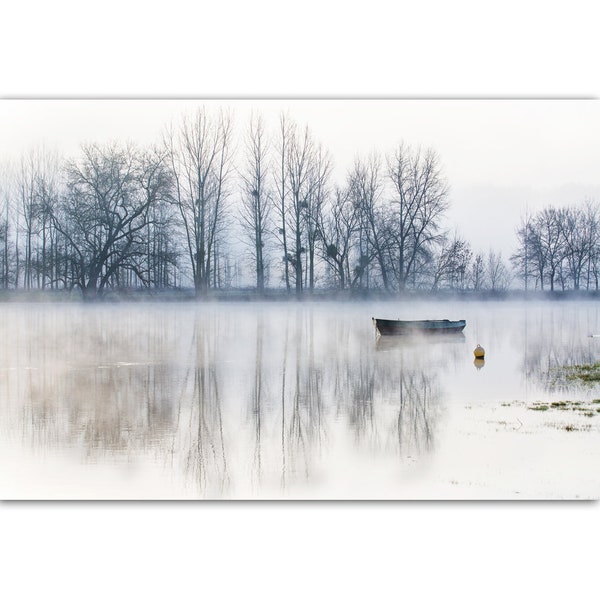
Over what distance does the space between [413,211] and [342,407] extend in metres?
12.3

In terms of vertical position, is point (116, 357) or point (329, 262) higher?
point (329, 262)

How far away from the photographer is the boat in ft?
76.0

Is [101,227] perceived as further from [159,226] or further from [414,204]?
[414,204]

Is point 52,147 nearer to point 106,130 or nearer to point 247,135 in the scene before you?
point 106,130

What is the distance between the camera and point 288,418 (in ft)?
34.4

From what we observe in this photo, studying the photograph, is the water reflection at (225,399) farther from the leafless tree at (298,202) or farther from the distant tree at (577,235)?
the distant tree at (577,235)

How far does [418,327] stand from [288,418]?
14.0 meters

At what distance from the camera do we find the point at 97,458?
8359 mm

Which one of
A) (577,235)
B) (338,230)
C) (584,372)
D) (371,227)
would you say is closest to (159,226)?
(338,230)

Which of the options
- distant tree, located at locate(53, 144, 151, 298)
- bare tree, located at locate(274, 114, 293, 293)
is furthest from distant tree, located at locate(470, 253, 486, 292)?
distant tree, located at locate(53, 144, 151, 298)

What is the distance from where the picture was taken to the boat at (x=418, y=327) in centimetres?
2316

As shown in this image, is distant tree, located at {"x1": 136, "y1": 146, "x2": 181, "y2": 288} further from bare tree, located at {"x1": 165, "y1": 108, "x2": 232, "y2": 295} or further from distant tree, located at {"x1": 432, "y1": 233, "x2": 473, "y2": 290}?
distant tree, located at {"x1": 432, "y1": 233, "x2": 473, "y2": 290}

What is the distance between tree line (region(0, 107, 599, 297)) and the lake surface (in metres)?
1.22

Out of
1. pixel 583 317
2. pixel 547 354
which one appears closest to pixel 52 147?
pixel 547 354
